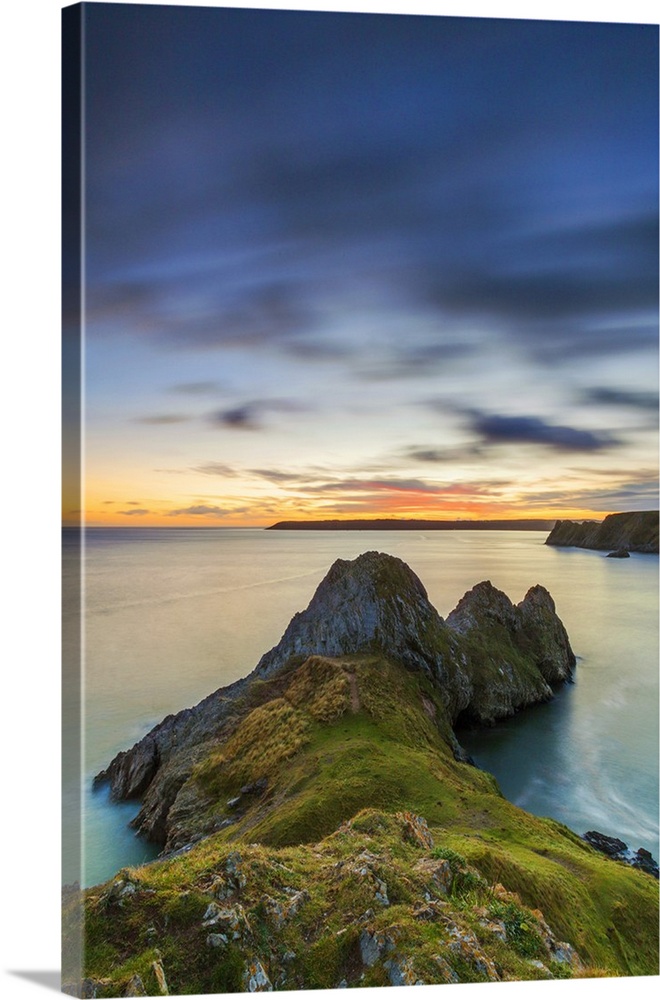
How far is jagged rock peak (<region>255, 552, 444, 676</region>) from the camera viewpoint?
9.20m

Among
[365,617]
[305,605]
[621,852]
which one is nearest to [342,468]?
[305,605]

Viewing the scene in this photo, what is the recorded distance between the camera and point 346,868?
Result: 19.4 ft

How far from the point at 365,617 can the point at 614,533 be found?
12.6 feet

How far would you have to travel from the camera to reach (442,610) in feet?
33.4

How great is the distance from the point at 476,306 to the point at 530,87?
2208mm

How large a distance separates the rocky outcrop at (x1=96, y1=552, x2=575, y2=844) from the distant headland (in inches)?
20.5

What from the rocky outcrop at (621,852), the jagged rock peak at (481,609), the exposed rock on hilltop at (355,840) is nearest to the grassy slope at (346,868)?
the exposed rock on hilltop at (355,840)

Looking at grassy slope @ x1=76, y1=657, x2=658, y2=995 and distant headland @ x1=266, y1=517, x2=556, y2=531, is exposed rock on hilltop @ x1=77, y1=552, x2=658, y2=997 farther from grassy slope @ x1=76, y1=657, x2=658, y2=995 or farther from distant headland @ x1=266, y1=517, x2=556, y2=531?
distant headland @ x1=266, y1=517, x2=556, y2=531

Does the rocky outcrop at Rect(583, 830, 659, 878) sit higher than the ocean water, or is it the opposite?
the ocean water

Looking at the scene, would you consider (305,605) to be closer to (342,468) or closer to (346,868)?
(342,468)

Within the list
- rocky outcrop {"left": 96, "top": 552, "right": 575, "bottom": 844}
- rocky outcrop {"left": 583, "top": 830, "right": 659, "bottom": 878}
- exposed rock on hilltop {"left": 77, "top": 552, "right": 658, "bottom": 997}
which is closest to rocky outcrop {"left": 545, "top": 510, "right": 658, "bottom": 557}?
rocky outcrop {"left": 96, "top": 552, "right": 575, "bottom": 844}

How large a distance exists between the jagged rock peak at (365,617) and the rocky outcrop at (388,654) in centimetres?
2

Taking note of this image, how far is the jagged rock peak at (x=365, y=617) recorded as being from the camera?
9.20 m
